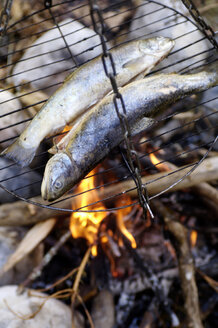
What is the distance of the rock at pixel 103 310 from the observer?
2012 millimetres

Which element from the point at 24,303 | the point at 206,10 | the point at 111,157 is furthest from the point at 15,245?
the point at 206,10

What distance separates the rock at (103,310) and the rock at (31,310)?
0.20 m

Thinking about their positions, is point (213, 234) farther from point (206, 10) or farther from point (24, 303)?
point (206, 10)

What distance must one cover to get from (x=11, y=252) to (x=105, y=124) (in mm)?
1285

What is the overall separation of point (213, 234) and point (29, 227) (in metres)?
1.50

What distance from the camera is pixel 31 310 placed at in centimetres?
185

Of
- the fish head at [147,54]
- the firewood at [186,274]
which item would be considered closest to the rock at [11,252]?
the firewood at [186,274]

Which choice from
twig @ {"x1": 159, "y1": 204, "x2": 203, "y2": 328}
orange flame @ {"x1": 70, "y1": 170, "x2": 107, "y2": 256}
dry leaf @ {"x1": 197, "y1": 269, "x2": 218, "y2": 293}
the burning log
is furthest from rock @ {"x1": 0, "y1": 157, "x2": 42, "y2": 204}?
dry leaf @ {"x1": 197, "y1": 269, "x2": 218, "y2": 293}

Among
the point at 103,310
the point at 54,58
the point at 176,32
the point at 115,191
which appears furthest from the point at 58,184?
the point at 176,32

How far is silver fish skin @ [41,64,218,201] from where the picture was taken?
150cm

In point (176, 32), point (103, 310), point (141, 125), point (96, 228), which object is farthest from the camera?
point (176, 32)

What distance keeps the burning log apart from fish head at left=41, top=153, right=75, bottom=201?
479mm

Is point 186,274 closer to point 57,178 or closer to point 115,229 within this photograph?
point 115,229

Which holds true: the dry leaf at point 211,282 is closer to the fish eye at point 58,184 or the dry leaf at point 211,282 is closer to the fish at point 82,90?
the fish eye at point 58,184
